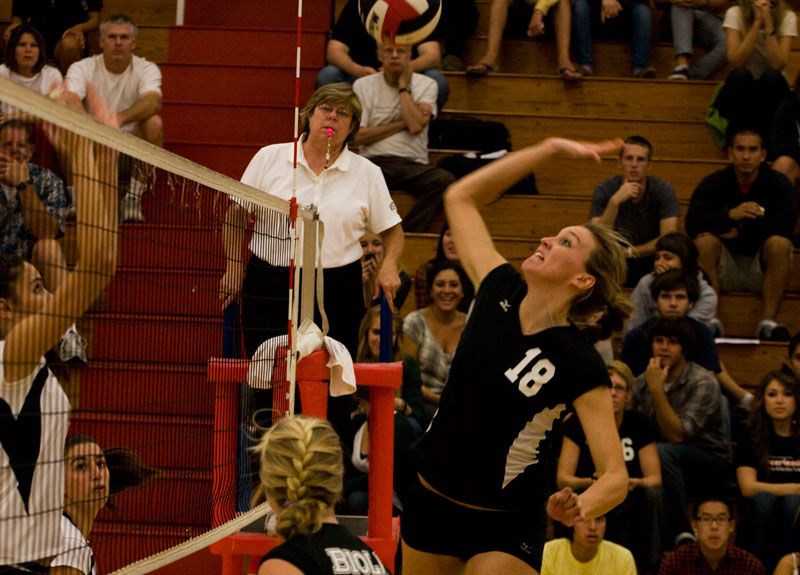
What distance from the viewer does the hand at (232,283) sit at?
15.4 feet

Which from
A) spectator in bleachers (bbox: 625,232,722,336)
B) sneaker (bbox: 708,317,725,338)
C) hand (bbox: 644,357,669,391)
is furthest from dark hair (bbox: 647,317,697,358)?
sneaker (bbox: 708,317,725,338)

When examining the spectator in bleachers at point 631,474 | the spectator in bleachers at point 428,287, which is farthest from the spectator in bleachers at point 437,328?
the spectator in bleachers at point 631,474

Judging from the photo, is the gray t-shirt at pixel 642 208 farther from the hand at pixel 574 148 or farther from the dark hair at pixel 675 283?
the hand at pixel 574 148

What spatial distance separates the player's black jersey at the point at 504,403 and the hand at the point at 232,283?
138 centimetres

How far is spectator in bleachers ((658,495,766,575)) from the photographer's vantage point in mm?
6211

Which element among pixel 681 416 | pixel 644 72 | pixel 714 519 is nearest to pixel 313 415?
pixel 714 519

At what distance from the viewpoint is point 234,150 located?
9344mm

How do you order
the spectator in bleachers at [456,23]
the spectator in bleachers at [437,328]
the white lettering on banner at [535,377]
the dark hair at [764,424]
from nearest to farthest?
the white lettering on banner at [535,377]
the dark hair at [764,424]
the spectator in bleachers at [437,328]
the spectator in bleachers at [456,23]

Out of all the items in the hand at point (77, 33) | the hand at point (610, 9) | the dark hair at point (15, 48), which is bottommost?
the dark hair at point (15, 48)

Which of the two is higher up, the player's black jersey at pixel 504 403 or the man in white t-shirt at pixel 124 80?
the man in white t-shirt at pixel 124 80

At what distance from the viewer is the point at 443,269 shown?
735 cm

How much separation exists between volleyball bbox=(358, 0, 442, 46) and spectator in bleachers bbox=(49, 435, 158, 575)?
9.99ft

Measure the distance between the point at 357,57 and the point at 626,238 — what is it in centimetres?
299

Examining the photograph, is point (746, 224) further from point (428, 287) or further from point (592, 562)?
point (592, 562)
